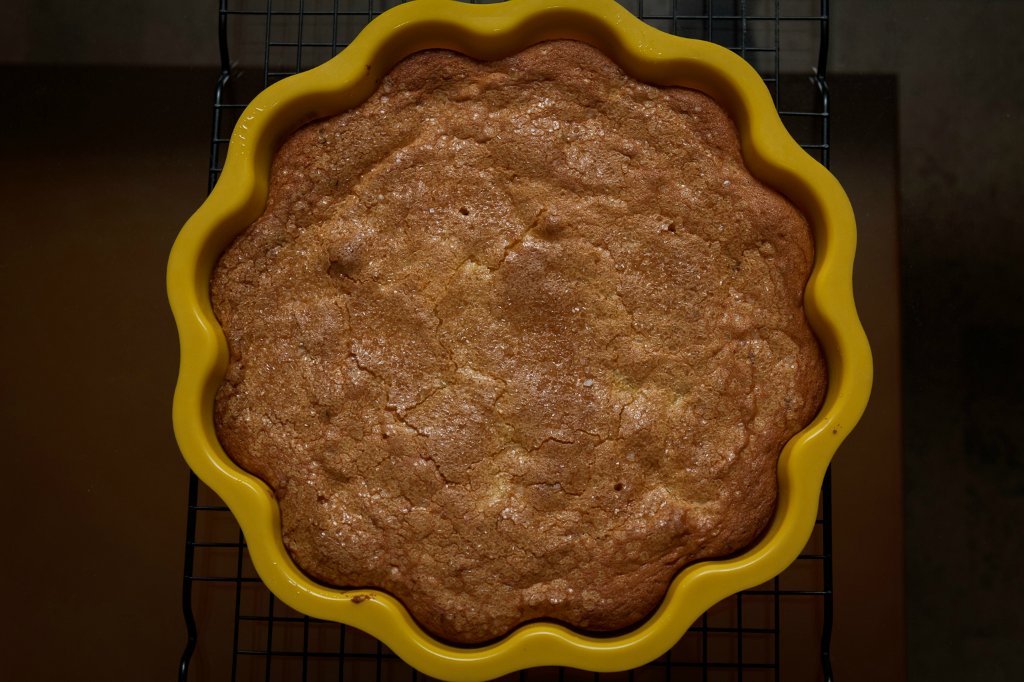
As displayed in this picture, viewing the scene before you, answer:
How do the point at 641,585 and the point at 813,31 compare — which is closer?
the point at 641,585

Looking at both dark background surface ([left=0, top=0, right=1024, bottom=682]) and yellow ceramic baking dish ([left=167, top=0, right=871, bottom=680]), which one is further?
dark background surface ([left=0, top=0, right=1024, bottom=682])

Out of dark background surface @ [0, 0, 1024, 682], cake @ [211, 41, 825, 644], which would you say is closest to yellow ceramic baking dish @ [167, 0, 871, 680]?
cake @ [211, 41, 825, 644]

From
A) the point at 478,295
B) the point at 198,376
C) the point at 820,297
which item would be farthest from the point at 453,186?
the point at 820,297

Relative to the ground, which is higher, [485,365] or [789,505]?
[485,365]

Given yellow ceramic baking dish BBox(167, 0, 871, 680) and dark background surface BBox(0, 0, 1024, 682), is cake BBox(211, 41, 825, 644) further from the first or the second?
dark background surface BBox(0, 0, 1024, 682)

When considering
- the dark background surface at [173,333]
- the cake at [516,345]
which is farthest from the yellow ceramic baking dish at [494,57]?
the dark background surface at [173,333]

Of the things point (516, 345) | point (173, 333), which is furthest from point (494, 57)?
point (173, 333)

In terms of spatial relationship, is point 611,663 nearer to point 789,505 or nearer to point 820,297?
point 789,505

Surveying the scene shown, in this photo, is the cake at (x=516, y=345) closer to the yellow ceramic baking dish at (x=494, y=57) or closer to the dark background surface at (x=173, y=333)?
the yellow ceramic baking dish at (x=494, y=57)

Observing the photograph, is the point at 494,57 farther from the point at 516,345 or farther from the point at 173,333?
the point at 173,333
